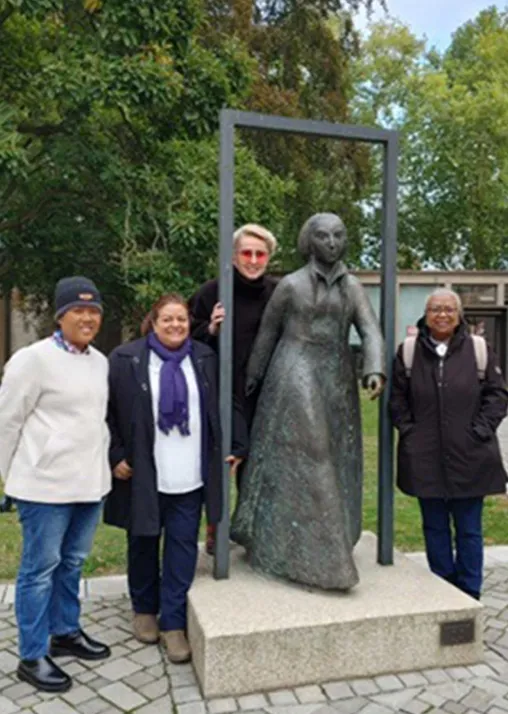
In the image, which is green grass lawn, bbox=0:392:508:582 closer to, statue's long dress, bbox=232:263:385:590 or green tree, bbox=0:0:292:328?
statue's long dress, bbox=232:263:385:590

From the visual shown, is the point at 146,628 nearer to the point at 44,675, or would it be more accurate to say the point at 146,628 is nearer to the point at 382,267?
the point at 44,675

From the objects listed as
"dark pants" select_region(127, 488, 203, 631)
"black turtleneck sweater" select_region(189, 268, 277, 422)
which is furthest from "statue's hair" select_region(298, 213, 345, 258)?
"dark pants" select_region(127, 488, 203, 631)

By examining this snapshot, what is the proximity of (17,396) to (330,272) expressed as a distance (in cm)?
163

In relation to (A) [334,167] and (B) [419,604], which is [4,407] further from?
(A) [334,167]

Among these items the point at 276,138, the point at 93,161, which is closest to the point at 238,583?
the point at 93,161

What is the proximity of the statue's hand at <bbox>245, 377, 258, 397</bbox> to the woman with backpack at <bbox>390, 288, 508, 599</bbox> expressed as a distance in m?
0.74

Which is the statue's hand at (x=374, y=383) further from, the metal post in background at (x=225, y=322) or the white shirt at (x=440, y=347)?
the metal post in background at (x=225, y=322)

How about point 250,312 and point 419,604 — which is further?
point 250,312

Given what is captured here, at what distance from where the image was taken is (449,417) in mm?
3803

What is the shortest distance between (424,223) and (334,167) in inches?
436

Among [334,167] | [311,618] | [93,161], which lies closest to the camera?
[311,618]

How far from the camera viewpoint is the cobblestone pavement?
3.13 metres

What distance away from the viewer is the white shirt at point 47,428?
122 inches

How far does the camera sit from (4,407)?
3094mm
